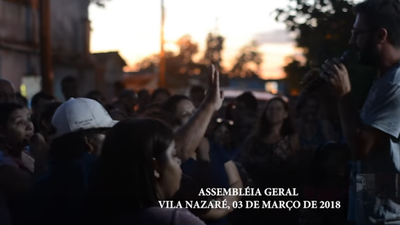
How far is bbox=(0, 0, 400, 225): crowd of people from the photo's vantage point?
7.46 ft

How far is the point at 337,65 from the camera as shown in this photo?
2.94m

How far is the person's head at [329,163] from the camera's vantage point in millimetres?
4395

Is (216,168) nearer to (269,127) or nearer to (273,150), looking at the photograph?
(273,150)

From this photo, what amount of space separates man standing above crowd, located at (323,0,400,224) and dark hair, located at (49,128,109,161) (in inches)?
47.1

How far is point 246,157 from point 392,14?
9.42 feet

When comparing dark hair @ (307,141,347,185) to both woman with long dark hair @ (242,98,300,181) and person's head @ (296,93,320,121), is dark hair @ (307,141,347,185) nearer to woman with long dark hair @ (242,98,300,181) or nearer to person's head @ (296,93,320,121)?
woman with long dark hair @ (242,98,300,181)

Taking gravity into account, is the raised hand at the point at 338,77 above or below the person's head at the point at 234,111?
above

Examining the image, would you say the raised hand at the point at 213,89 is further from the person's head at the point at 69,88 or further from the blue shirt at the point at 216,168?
the person's head at the point at 69,88

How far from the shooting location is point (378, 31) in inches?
116

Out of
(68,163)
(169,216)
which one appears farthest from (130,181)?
(68,163)

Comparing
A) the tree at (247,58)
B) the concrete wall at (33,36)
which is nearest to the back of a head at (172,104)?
the concrete wall at (33,36)

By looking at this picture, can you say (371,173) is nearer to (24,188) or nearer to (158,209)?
(158,209)

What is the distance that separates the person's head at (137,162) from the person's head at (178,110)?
1.62 metres

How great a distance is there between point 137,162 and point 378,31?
4.64 feet
